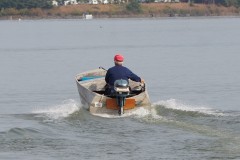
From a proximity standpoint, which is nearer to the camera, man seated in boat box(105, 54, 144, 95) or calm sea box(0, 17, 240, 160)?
calm sea box(0, 17, 240, 160)

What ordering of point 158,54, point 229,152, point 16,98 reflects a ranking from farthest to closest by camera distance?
point 158,54, point 16,98, point 229,152

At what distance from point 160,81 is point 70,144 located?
69.7ft

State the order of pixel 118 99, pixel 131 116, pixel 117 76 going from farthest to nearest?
pixel 117 76
pixel 118 99
pixel 131 116

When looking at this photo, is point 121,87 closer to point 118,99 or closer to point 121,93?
point 121,93

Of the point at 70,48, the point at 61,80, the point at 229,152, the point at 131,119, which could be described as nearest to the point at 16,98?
the point at 61,80

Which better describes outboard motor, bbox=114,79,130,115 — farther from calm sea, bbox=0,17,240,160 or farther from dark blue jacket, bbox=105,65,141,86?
dark blue jacket, bbox=105,65,141,86

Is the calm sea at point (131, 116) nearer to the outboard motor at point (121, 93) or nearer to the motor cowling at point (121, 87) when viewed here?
the outboard motor at point (121, 93)

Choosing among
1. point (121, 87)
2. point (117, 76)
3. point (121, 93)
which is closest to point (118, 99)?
point (121, 93)

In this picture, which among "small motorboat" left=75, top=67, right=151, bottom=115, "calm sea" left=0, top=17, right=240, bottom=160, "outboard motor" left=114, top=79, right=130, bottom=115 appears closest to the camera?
"calm sea" left=0, top=17, right=240, bottom=160

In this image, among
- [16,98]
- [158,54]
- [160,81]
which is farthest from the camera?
[158,54]

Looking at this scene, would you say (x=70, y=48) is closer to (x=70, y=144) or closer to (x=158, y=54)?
(x=158, y=54)

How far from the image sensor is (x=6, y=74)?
5209 centimetres

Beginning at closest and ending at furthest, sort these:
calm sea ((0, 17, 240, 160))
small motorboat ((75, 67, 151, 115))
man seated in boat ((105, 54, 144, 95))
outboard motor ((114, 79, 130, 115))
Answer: calm sea ((0, 17, 240, 160)), outboard motor ((114, 79, 130, 115)), small motorboat ((75, 67, 151, 115)), man seated in boat ((105, 54, 144, 95))

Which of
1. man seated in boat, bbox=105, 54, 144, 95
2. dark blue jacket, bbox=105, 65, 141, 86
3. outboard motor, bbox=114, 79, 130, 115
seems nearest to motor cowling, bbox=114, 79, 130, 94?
outboard motor, bbox=114, 79, 130, 115
